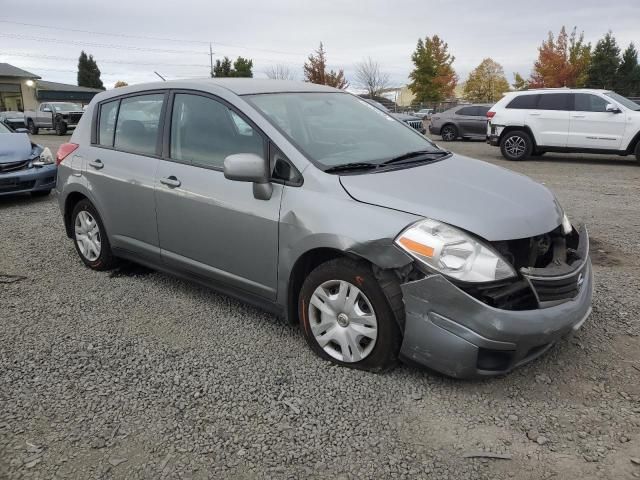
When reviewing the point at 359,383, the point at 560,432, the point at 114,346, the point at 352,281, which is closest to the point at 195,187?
the point at 114,346

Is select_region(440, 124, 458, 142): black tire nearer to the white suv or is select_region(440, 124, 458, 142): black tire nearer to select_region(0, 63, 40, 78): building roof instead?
the white suv

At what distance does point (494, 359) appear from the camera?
2.70m

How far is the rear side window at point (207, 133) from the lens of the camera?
138 inches

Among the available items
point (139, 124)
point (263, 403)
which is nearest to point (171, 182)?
point (139, 124)

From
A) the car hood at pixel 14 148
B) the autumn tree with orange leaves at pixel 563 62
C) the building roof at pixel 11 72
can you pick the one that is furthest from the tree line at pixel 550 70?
the car hood at pixel 14 148

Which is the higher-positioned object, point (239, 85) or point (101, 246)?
point (239, 85)

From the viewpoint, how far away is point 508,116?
43.2 feet

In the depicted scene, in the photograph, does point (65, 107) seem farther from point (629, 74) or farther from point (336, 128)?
point (629, 74)

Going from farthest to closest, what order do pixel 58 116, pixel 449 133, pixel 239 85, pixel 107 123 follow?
pixel 58 116 < pixel 449 133 < pixel 107 123 < pixel 239 85

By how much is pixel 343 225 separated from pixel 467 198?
2.27 feet

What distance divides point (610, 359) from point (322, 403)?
5.74 ft

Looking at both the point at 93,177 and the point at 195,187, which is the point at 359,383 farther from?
the point at 93,177

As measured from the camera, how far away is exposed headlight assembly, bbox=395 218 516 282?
8.71 ft

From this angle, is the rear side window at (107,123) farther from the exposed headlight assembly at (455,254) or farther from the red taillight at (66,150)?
the exposed headlight assembly at (455,254)
